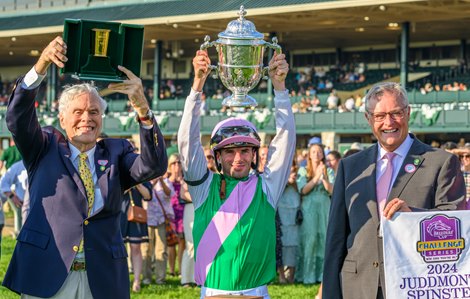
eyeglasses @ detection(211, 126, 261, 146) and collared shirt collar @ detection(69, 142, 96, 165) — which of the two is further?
eyeglasses @ detection(211, 126, 261, 146)

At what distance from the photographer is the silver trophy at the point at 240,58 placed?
19.0ft

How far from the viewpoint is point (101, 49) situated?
16.5 feet

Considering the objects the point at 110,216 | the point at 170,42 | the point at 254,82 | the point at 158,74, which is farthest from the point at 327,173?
the point at 170,42

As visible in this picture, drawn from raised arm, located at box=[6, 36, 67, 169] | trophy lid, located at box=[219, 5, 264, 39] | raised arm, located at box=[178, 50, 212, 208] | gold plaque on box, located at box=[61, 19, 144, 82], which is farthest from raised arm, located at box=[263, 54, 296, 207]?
raised arm, located at box=[6, 36, 67, 169]

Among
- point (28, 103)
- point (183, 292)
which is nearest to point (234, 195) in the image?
point (28, 103)

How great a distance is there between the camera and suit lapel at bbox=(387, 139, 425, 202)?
5047 mm

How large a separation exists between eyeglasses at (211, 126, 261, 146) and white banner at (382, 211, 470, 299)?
103 centimetres

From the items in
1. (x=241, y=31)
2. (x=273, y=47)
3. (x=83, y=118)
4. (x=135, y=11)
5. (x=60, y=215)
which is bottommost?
(x=60, y=215)

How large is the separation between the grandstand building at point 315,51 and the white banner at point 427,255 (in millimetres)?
27204

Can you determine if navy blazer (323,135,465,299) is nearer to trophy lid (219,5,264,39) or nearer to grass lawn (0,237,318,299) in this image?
trophy lid (219,5,264,39)

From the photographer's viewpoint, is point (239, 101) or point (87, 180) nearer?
point (87, 180)

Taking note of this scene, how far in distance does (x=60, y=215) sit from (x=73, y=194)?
13cm

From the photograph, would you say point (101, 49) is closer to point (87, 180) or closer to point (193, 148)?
point (87, 180)

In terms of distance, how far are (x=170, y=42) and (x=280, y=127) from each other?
41.6m
